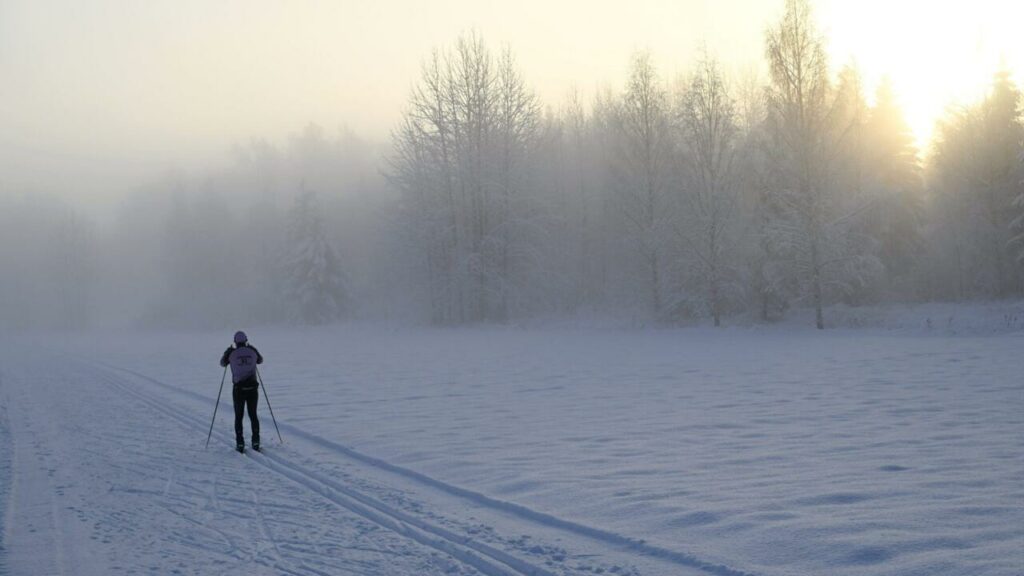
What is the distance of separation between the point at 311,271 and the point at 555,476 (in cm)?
5910

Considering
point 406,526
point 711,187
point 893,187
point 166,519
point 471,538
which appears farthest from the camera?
point 893,187

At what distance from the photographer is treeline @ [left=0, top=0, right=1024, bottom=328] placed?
3318cm

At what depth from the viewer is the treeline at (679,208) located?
33.2m

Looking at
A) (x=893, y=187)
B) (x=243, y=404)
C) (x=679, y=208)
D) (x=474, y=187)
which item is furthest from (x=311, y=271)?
(x=243, y=404)

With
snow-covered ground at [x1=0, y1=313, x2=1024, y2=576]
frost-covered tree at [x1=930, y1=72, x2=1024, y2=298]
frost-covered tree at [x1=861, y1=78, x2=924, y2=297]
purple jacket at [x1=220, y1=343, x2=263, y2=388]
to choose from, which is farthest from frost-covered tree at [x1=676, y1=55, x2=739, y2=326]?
purple jacket at [x1=220, y1=343, x2=263, y2=388]

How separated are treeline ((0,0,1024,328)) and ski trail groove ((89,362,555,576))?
27.1 m

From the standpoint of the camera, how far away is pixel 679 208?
39812mm

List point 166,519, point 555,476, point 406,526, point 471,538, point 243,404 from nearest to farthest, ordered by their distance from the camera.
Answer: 1. point 471,538
2. point 406,526
3. point 166,519
4. point 555,476
5. point 243,404

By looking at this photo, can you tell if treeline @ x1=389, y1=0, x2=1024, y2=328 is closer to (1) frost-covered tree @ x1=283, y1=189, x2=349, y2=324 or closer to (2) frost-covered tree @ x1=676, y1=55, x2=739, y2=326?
(2) frost-covered tree @ x1=676, y1=55, x2=739, y2=326

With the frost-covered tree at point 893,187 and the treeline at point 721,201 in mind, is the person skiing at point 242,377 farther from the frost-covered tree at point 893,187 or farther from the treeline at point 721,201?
the frost-covered tree at point 893,187

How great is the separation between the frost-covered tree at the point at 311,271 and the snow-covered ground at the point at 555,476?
150ft

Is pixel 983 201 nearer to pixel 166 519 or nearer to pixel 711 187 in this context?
pixel 711 187

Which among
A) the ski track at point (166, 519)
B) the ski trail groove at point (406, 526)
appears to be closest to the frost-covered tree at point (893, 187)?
the ski trail groove at point (406, 526)

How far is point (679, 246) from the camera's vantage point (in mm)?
38625
